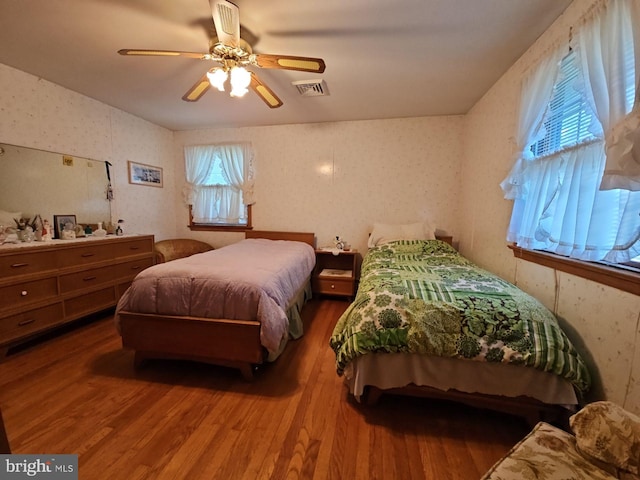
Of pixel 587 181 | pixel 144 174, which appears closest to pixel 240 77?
pixel 587 181

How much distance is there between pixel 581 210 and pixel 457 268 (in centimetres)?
94

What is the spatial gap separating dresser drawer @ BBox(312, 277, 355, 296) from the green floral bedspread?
1.58m

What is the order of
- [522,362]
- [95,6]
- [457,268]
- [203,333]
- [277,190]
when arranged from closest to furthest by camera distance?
1. [522,362]
2. [95,6]
3. [203,333]
4. [457,268]
5. [277,190]

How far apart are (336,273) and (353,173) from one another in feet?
4.53

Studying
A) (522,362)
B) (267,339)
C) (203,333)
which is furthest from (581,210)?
(203,333)

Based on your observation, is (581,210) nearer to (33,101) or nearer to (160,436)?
(160,436)

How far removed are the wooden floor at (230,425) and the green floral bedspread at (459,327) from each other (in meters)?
0.37

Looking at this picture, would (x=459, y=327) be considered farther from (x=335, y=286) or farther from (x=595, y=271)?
(x=335, y=286)

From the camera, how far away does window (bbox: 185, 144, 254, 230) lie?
3828 millimetres

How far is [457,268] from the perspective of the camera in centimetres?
216

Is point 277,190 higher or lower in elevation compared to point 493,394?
higher

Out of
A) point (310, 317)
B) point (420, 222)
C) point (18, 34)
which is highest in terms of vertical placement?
point (18, 34)

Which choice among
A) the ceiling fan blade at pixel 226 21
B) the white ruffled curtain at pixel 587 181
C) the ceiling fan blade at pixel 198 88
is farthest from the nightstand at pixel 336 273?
the ceiling fan blade at pixel 226 21

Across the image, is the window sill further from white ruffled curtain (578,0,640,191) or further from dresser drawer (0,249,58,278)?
dresser drawer (0,249,58,278)
